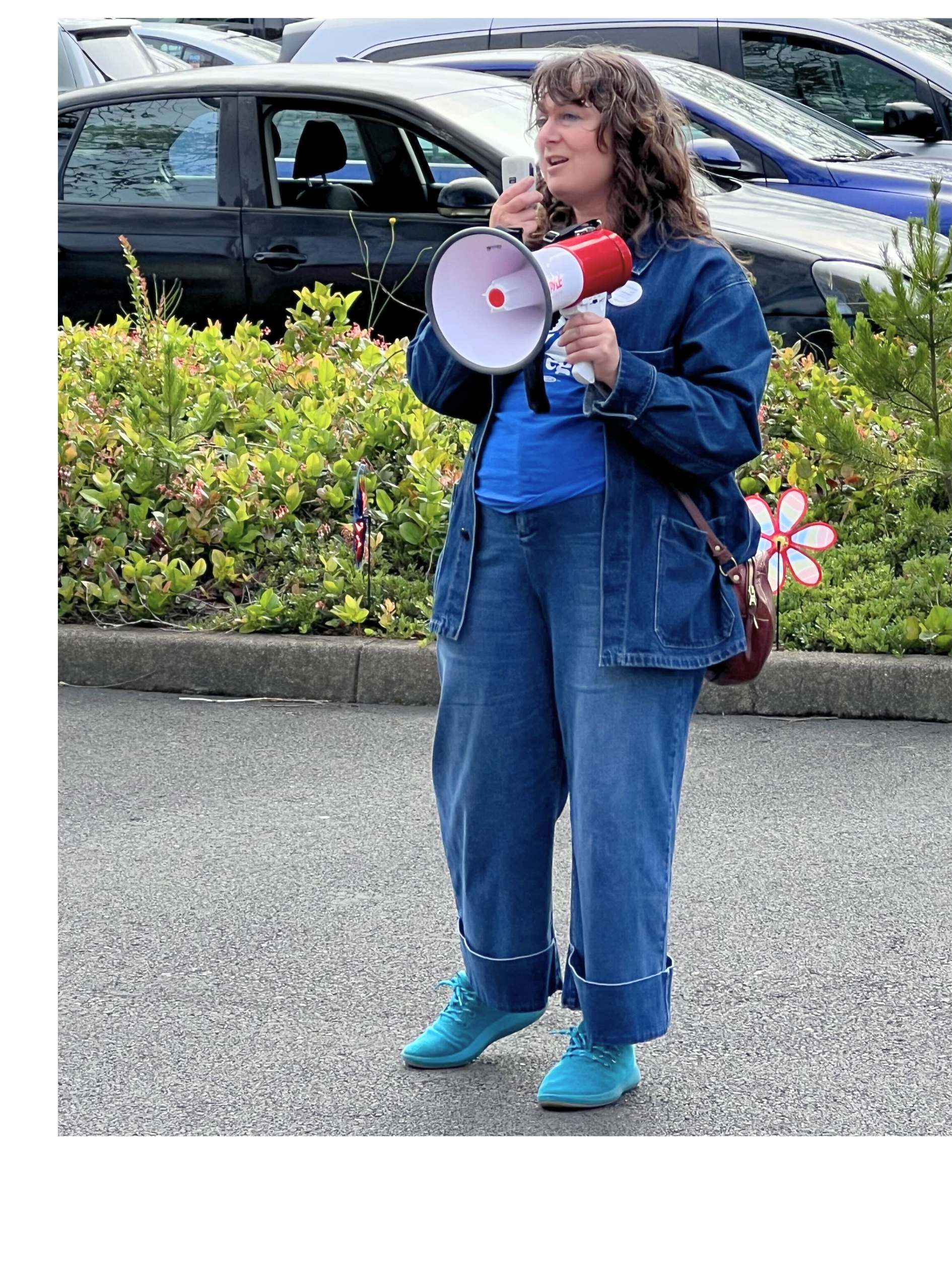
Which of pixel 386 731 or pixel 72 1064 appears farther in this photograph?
pixel 386 731

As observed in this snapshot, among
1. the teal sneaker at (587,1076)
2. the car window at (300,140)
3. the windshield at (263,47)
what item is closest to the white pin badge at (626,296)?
the teal sneaker at (587,1076)

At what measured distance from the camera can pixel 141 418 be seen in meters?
6.74

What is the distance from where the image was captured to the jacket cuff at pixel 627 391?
2.67 metres

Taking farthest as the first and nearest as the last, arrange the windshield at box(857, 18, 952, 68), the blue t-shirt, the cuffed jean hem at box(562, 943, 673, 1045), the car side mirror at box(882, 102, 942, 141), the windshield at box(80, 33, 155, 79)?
the windshield at box(80, 33, 155, 79), the windshield at box(857, 18, 952, 68), the car side mirror at box(882, 102, 942, 141), the cuffed jean hem at box(562, 943, 673, 1045), the blue t-shirt

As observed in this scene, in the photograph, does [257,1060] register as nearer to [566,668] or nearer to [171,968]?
[171,968]

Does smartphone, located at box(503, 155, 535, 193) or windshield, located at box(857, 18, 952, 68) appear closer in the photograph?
smartphone, located at box(503, 155, 535, 193)

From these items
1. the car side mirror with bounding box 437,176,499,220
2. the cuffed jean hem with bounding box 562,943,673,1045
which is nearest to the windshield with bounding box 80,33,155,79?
the car side mirror with bounding box 437,176,499,220

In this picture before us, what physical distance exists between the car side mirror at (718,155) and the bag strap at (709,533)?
5.82 meters

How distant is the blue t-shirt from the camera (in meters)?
2.84

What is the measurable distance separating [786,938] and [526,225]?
1.82 m

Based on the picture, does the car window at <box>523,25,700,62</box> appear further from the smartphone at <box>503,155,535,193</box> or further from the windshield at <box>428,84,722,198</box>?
the smartphone at <box>503,155,535,193</box>

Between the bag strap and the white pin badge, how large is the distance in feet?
0.98

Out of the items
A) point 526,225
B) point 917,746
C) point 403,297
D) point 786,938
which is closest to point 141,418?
point 403,297

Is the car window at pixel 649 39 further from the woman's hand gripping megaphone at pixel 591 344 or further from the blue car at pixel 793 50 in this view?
the woman's hand gripping megaphone at pixel 591 344
